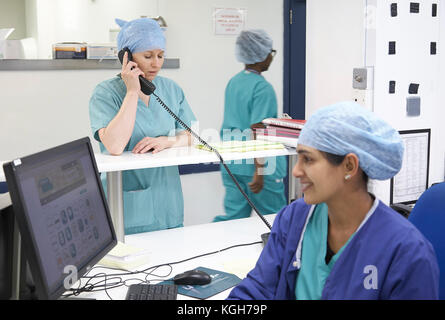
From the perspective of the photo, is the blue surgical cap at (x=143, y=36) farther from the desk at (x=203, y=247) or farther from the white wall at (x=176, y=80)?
the white wall at (x=176, y=80)

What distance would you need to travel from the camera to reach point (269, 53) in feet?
12.1

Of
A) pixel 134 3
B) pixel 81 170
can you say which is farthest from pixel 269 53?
pixel 81 170

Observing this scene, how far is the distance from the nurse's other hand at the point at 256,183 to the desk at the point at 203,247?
978mm

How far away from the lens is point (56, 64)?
3.63m

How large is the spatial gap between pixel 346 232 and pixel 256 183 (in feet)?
6.85

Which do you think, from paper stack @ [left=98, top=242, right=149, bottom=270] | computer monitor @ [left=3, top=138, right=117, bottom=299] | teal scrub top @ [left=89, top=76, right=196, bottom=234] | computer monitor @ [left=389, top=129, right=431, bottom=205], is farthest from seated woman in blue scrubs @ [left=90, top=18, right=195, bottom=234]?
computer monitor @ [left=389, top=129, right=431, bottom=205]

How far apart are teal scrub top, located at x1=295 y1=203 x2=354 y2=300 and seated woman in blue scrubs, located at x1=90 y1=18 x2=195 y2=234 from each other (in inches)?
37.0

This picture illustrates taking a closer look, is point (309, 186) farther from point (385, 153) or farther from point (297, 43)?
point (297, 43)

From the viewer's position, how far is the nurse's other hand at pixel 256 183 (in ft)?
11.5

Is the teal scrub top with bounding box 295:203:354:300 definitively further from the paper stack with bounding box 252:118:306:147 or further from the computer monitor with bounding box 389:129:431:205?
the computer monitor with bounding box 389:129:431:205

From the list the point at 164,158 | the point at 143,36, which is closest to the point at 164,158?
the point at 164,158

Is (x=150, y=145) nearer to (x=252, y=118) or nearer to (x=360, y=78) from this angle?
(x=360, y=78)

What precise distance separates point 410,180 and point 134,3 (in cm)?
216

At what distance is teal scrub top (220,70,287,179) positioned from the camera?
3436 millimetres
